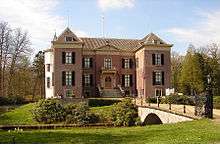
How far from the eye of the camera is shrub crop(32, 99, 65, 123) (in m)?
37.9

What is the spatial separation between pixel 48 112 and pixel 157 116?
37.8 feet

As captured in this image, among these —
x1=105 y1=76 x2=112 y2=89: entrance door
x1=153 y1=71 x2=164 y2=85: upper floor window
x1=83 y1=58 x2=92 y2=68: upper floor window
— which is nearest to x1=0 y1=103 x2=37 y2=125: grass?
x1=83 y1=58 x2=92 y2=68: upper floor window

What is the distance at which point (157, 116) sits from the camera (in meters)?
31.4

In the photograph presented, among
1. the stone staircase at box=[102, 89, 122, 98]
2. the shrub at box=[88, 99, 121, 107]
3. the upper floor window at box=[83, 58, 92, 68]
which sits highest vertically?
the upper floor window at box=[83, 58, 92, 68]

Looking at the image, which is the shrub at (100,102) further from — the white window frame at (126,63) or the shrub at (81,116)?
the white window frame at (126,63)

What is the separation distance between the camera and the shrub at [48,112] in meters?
37.9

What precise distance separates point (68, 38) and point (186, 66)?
19155 millimetres

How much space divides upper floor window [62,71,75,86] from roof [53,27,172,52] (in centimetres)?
388

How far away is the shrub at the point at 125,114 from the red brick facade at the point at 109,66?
494 inches

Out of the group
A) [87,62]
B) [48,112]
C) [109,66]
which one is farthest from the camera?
[109,66]

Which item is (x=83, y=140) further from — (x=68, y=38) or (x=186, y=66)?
(x=186, y=66)

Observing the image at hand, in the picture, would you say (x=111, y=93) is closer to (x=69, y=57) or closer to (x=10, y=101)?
(x=69, y=57)

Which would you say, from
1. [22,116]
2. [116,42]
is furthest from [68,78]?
[22,116]

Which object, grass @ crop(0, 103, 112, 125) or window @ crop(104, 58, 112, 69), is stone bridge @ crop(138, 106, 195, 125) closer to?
grass @ crop(0, 103, 112, 125)
